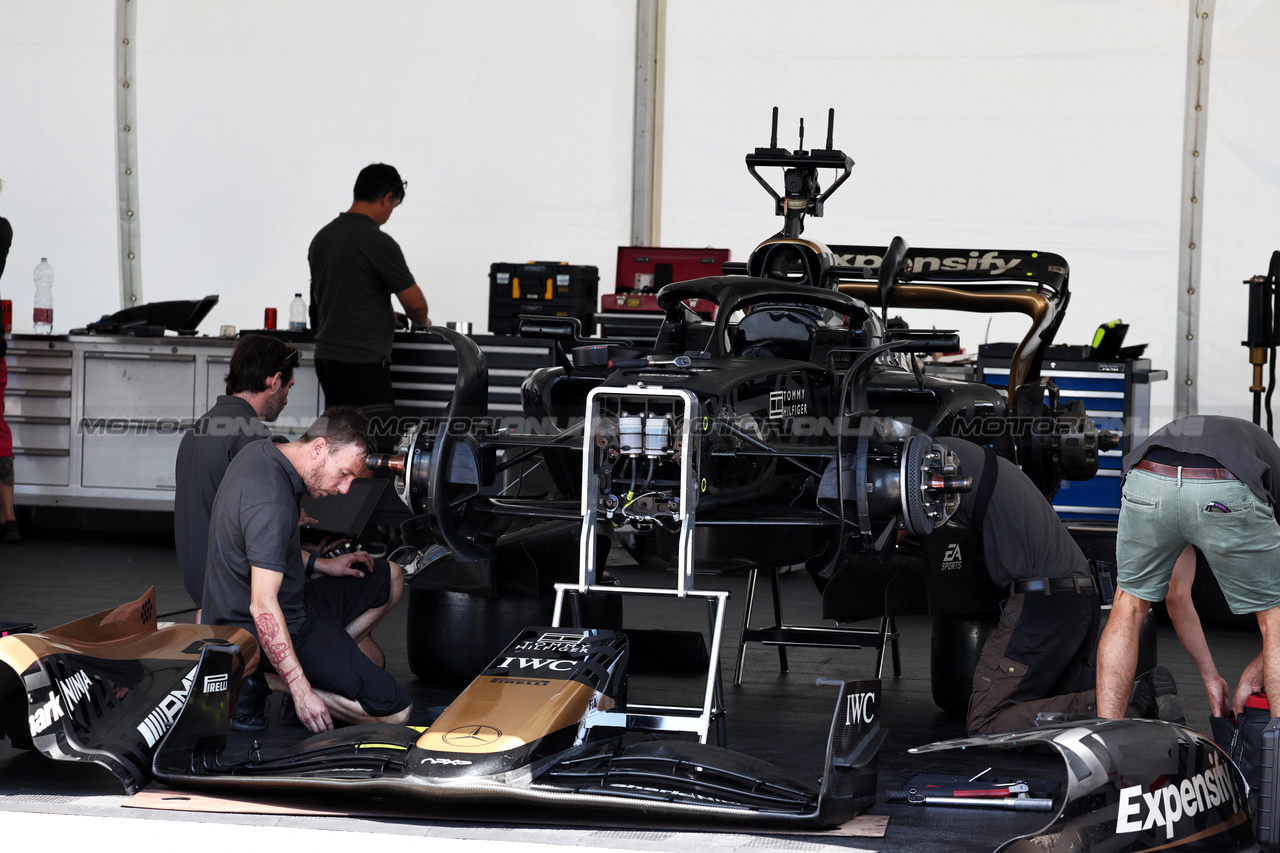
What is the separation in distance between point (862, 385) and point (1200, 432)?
95 cm

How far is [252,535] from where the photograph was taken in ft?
12.3

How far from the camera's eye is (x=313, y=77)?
8.65m

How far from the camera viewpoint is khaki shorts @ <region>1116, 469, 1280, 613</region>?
3.44 meters

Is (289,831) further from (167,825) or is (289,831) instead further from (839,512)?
(839,512)

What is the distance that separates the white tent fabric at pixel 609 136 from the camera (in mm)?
7906

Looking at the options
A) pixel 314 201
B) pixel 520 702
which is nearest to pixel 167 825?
pixel 520 702

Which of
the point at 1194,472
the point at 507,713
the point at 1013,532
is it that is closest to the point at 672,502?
the point at 507,713

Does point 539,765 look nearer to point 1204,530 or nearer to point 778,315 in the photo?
point 1204,530

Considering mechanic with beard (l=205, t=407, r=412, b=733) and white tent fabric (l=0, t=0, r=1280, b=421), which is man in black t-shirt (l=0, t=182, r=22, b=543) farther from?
mechanic with beard (l=205, t=407, r=412, b=733)

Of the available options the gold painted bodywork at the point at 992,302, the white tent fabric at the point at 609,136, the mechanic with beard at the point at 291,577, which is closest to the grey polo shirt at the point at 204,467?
the mechanic with beard at the point at 291,577

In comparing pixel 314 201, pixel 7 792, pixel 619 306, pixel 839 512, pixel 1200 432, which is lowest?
pixel 7 792

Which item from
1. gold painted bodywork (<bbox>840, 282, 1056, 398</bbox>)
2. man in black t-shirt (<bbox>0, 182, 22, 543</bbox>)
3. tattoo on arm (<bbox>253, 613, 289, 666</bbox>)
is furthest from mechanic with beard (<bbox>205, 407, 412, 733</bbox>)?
man in black t-shirt (<bbox>0, 182, 22, 543</bbox>)

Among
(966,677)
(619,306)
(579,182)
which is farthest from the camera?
(579,182)

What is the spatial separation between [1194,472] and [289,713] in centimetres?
271
